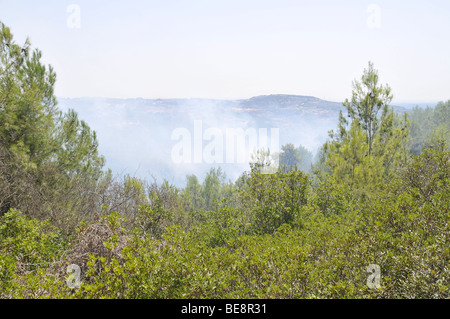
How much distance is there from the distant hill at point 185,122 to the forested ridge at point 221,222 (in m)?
160

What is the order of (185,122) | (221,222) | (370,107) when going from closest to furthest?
(221,222)
(370,107)
(185,122)

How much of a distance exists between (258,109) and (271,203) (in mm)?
187730

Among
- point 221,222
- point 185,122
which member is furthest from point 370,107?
point 185,122

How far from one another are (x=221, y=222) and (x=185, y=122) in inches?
7577

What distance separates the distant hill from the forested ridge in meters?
160

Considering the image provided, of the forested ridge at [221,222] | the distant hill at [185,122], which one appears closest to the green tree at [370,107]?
the forested ridge at [221,222]

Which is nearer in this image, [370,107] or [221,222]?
[221,222]

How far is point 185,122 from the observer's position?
7692 inches

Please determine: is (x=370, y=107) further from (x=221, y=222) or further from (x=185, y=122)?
(x=185, y=122)

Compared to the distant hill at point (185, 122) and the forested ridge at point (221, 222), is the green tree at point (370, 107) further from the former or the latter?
the distant hill at point (185, 122)

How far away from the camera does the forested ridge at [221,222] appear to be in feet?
9.86

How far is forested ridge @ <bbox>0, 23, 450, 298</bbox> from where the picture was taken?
300cm

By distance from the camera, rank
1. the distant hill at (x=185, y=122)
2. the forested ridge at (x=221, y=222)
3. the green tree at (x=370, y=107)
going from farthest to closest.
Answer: the distant hill at (x=185, y=122)
the green tree at (x=370, y=107)
the forested ridge at (x=221, y=222)

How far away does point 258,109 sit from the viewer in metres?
191
